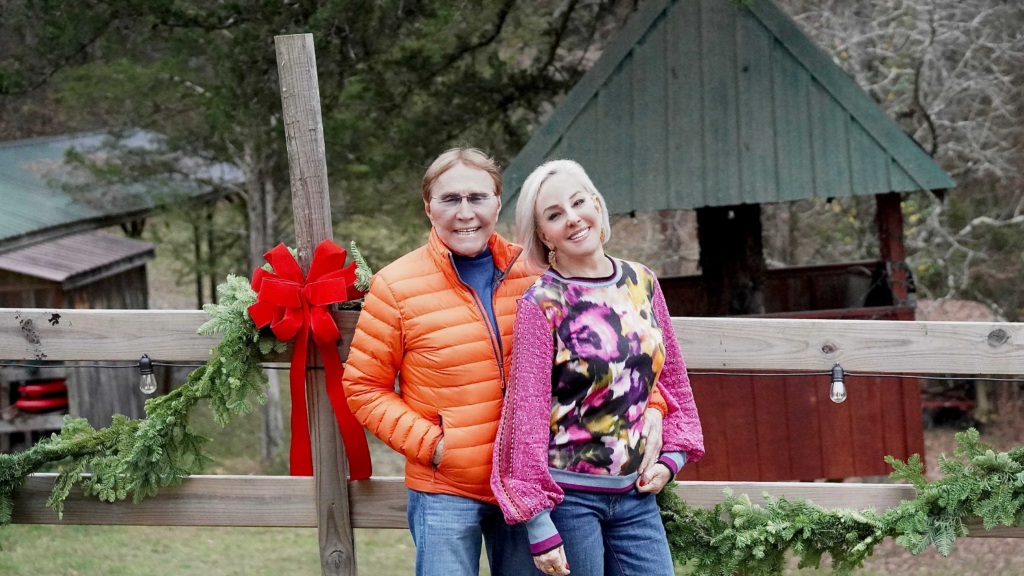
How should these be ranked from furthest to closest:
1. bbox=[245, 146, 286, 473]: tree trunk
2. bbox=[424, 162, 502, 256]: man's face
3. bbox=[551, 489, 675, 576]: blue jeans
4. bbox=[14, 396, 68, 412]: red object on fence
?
bbox=[245, 146, 286, 473]: tree trunk < bbox=[14, 396, 68, 412]: red object on fence < bbox=[424, 162, 502, 256]: man's face < bbox=[551, 489, 675, 576]: blue jeans

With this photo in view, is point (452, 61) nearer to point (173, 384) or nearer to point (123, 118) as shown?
point (123, 118)

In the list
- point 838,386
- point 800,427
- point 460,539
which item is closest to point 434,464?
point 460,539

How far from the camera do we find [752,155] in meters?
6.61

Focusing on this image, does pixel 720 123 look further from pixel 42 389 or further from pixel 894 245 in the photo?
pixel 42 389

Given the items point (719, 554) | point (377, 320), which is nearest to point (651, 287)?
point (377, 320)

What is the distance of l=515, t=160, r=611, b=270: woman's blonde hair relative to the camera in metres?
2.62

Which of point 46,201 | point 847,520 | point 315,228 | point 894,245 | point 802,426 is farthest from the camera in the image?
point 46,201

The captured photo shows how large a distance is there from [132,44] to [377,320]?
8581 mm

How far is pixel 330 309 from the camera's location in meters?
3.20

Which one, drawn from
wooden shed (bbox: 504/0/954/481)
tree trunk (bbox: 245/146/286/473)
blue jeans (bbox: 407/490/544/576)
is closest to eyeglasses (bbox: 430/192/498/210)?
blue jeans (bbox: 407/490/544/576)

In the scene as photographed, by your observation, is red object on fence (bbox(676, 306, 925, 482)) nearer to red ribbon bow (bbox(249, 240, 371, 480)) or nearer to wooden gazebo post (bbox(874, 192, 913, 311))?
wooden gazebo post (bbox(874, 192, 913, 311))

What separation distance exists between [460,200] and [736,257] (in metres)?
5.24

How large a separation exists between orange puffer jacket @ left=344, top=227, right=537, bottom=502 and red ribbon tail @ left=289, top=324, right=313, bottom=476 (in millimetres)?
455

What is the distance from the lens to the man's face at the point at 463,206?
8.78 feet
